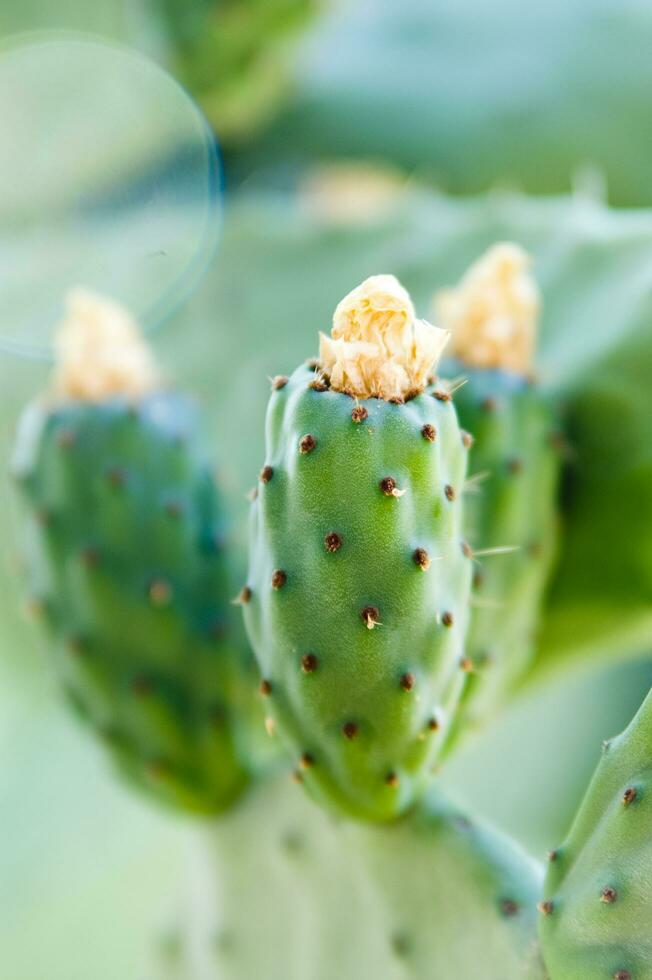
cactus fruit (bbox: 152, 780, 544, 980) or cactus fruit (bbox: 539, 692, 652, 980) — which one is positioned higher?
cactus fruit (bbox: 539, 692, 652, 980)

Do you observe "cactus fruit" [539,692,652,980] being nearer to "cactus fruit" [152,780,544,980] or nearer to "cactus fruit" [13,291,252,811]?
"cactus fruit" [152,780,544,980]

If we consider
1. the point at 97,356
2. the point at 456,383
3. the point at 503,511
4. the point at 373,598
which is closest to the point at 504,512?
the point at 503,511

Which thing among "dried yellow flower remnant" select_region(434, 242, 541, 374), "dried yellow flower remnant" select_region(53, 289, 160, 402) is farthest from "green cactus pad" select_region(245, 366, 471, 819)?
"dried yellow flower remnant" select_region(53, 289, 160, 402)

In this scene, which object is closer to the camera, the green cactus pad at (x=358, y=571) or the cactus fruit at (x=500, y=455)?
the green cactus pad at (x=358, y=571)

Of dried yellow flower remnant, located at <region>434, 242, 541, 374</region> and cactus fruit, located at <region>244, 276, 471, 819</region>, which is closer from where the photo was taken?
cactus fruit, located at <region>244, 276, 471, 819</region>

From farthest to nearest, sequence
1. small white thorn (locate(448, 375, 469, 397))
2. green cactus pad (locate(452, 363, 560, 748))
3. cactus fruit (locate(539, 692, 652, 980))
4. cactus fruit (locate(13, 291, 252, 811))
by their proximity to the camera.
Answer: cactus fruit (locate(13, 291, 252, 811)), green cactus pad (locate(452, 363, 560, 748)), small white thorn (locate(448, 375, 469, 397)), cactus fruit (locate(539, 692, 652, 980))

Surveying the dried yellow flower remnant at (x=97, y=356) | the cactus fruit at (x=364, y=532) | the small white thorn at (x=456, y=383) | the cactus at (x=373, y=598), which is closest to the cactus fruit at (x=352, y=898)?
the cactus at (x=373, y=598)

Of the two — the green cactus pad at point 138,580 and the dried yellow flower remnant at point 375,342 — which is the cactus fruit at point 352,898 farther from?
the dried yellow flower remnant at point 375,342

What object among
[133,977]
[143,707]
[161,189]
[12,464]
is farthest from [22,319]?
[133,977]
